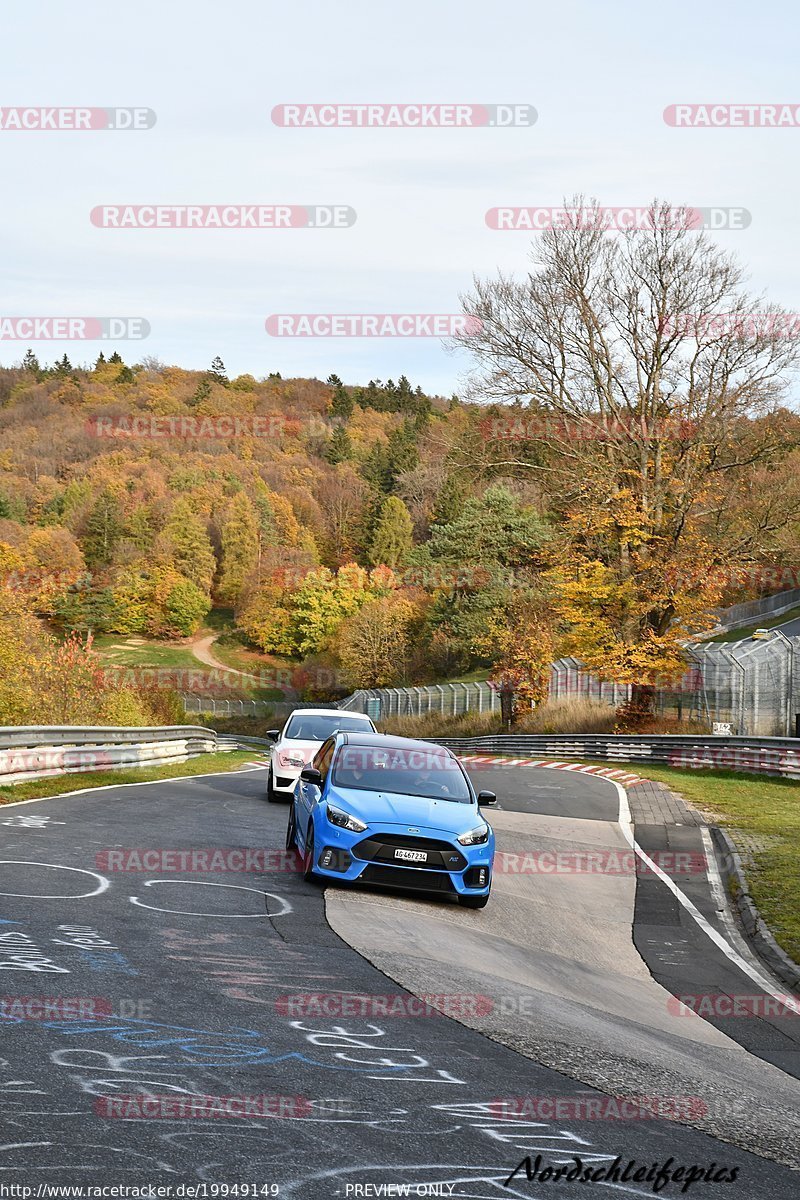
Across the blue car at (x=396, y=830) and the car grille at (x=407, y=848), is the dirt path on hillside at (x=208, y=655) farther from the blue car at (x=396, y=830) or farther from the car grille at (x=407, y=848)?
the car grille at (x=407, y=848)

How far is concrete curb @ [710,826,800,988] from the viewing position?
1104 centimetres

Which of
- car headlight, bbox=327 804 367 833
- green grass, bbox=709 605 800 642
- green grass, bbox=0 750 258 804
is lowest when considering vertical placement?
green grass, bbox=0 750 258 804

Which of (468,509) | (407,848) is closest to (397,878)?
(407,848)

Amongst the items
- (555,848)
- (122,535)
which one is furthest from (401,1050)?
(122,535)

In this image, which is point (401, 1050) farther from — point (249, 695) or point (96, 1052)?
point (249, 695)

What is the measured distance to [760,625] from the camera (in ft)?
257

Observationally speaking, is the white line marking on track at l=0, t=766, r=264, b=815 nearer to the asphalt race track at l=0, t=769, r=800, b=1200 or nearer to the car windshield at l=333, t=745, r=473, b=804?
the asphalt race track at l=0, t=769, r=800, b=1200

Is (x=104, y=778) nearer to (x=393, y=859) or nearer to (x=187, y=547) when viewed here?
(x=393, y=859)

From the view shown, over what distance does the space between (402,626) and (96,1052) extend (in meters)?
80.9

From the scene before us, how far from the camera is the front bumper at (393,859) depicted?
36.9 feet

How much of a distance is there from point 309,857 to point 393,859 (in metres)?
0.98

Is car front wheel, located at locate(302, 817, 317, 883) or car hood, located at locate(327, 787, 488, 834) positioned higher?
car hood, located at locate(327, 787, 488, 834)

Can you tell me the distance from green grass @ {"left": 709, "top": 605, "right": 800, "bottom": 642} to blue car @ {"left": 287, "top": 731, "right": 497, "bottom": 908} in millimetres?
63622

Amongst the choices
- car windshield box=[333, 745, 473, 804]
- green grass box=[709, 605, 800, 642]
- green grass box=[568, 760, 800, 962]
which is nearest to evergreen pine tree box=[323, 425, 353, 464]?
green grass box=[709, 605, 800, 642]
